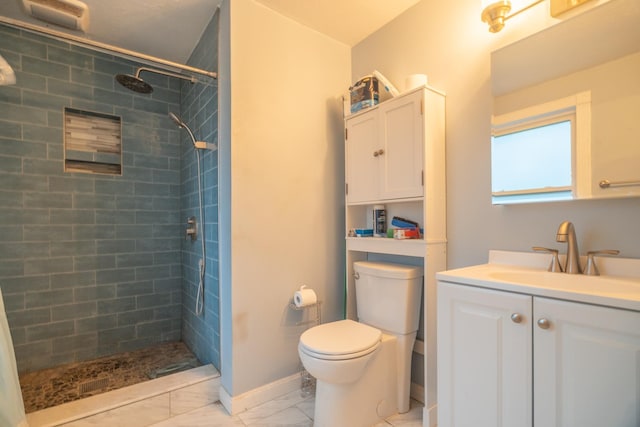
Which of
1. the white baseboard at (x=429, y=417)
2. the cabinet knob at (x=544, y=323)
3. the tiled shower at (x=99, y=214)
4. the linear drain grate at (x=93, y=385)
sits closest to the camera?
the cabinet knob at (x=544, y=323)

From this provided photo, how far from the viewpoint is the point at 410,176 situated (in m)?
1.66

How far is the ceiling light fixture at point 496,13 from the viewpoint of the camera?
1400 mm

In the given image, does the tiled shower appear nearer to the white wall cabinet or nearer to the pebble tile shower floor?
the pebble tile shower floor

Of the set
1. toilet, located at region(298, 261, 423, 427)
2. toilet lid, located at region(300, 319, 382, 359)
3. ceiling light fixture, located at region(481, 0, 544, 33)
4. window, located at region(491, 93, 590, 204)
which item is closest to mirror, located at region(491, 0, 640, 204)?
window, located at region(491, 93, 590, 204)

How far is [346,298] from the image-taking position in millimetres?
2088

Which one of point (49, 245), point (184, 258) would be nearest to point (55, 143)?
point (49, 245)

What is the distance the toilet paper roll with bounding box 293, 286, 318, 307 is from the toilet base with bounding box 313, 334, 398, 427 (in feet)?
1.51

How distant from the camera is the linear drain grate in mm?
1894

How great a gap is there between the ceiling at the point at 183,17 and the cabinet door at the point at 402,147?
2.20 ft

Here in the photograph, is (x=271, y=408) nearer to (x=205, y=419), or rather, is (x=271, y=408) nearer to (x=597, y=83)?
(x=205, y=419)

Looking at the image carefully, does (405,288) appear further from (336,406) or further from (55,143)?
(55,143)

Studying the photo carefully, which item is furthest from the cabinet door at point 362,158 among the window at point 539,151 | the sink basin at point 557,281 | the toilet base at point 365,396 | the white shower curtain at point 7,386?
the white shower curtain at point 7,386

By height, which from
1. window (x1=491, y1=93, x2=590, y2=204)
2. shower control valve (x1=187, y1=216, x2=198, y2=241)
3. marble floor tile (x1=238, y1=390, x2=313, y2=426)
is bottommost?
marble floor tile (x1=238, y1=390, x2=313, y2=426)

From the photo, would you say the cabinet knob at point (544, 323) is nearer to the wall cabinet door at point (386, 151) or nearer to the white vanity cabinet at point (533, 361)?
the white vanity cabinet at point (533, 361)
